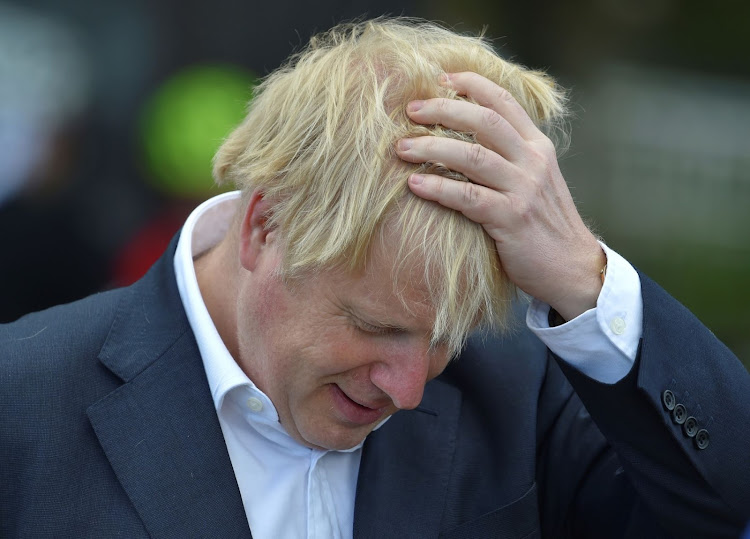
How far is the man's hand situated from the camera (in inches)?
69.4

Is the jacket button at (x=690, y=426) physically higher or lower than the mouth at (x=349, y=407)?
higher

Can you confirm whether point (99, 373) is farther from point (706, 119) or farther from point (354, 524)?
point (706, 119)

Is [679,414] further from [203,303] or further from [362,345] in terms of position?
[203,303]

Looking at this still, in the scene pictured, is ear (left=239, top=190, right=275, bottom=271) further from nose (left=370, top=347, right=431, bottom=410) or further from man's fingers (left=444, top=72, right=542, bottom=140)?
man's fingers (left=444, top=72, right=542, bottom=140)

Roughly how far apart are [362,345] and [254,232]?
1.03 feet

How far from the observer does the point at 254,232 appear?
1929 millimetres

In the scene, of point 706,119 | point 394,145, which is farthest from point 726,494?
point 706,119

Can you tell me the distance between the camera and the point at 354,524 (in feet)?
6.57

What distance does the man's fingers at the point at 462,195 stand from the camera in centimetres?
175

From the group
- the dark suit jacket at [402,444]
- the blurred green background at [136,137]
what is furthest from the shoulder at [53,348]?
the blurred green background at [136,137]

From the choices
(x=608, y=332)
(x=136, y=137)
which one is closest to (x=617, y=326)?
(x=608, y=332)

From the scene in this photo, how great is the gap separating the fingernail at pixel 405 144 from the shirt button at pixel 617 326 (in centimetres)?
54

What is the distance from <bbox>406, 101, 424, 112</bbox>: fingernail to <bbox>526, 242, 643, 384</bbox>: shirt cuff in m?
0.50

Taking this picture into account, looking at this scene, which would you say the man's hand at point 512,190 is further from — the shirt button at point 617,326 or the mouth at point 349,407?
the mouth at point 349,407
